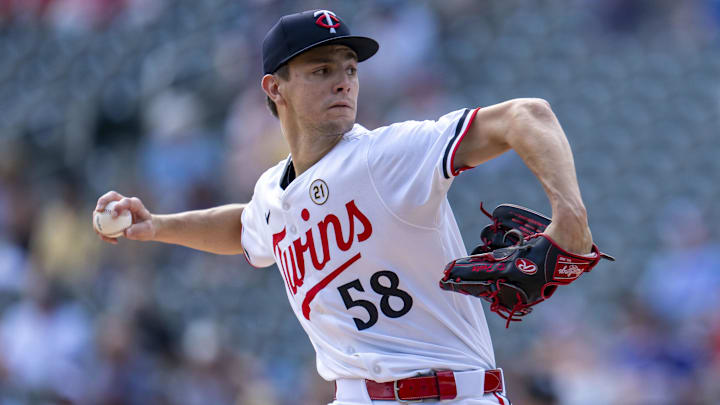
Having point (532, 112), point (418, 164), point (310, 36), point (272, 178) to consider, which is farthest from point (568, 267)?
point (272, 178)

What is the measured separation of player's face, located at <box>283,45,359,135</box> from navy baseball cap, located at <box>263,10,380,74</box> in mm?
45

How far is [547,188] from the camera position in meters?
2.39

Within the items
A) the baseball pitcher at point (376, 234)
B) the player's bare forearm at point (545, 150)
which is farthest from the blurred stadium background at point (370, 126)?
the player's bare forearm at point (545, 150)

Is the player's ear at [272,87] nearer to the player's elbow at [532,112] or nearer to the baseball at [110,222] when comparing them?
the baseball at [110,222]

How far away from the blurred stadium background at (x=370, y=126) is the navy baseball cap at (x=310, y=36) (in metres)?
3.43

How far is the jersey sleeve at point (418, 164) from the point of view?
270cm

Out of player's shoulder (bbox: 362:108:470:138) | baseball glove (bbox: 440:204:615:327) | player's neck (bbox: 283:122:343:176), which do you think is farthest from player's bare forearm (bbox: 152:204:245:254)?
baseball glove (bbox: 440:204:615:327)

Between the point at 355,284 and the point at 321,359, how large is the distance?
0.38 meters

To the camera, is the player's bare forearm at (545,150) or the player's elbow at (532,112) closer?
the player's bare forearm at (545,150)

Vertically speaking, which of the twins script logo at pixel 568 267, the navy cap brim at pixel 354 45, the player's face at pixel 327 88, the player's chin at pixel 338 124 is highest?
the navy cap brim at pixel 354 45

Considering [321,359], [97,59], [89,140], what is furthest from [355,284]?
[97,59]

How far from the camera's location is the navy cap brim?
304 cm

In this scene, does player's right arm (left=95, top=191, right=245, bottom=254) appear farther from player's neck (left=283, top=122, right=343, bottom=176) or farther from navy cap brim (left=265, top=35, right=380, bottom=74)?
navy cap brim (left=265, top=35, right=380, bottom=74)

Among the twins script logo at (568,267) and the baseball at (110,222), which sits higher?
the baseball at (110,222)
